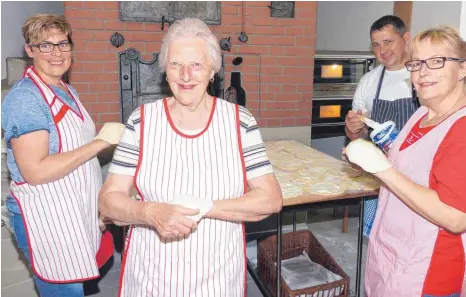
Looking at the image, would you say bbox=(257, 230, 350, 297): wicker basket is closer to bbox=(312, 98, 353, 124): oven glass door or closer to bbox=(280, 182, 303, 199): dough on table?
bbox=(280, 182, 303, 199): dough on table

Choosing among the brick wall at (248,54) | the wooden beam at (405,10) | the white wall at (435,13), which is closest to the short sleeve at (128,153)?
the brick wall at (248,54)

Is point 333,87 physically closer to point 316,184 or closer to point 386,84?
point 386,84

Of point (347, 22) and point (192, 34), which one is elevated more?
point (347, 22)

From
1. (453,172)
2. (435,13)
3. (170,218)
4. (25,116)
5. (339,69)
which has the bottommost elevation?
(170,218)

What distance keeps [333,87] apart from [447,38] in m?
3.50

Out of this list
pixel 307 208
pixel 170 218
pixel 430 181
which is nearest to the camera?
pixel 170 218

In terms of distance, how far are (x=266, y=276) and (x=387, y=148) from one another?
4.68 ft

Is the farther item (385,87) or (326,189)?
(385,87)

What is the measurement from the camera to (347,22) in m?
5.70

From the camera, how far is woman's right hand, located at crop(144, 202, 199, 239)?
1.19 metres

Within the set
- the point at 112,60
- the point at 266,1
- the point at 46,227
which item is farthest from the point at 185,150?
the point at 266,1

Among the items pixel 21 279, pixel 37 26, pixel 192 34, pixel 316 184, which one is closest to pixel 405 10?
pixel 316 184

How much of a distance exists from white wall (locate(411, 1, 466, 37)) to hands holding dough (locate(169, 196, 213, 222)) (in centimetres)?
312

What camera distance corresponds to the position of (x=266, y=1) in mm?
3668
